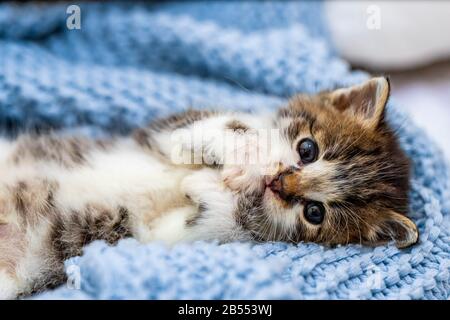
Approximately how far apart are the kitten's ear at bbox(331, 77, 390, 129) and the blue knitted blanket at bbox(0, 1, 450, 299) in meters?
0.16

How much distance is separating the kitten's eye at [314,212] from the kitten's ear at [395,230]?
14 centimetres

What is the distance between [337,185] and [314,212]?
90 millimetres

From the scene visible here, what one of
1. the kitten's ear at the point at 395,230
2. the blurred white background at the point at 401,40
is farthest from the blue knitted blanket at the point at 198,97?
the blurred white background at the point at 401,40

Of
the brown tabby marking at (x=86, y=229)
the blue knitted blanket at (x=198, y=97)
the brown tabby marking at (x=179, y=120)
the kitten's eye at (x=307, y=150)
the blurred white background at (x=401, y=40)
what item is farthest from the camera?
the blurred white background at (x=401, y=40)

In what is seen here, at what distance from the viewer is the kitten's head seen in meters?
1.26

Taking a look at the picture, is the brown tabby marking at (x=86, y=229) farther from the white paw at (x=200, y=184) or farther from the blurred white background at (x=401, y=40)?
the blurred white background at (x=401, y=40)

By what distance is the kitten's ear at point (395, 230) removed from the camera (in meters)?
1.25

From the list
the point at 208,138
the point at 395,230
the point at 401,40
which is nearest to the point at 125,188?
the point at 208,138

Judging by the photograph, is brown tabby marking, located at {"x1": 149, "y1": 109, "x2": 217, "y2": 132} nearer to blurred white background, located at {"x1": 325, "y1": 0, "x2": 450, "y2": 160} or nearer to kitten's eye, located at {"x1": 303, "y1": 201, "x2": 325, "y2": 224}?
kitten's eye, located at {"x1": 303, "y1": 201, "x2": 325, "y2": 224}

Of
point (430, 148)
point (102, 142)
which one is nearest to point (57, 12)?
point (102, 142)

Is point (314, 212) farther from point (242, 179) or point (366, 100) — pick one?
point (366, 100)
